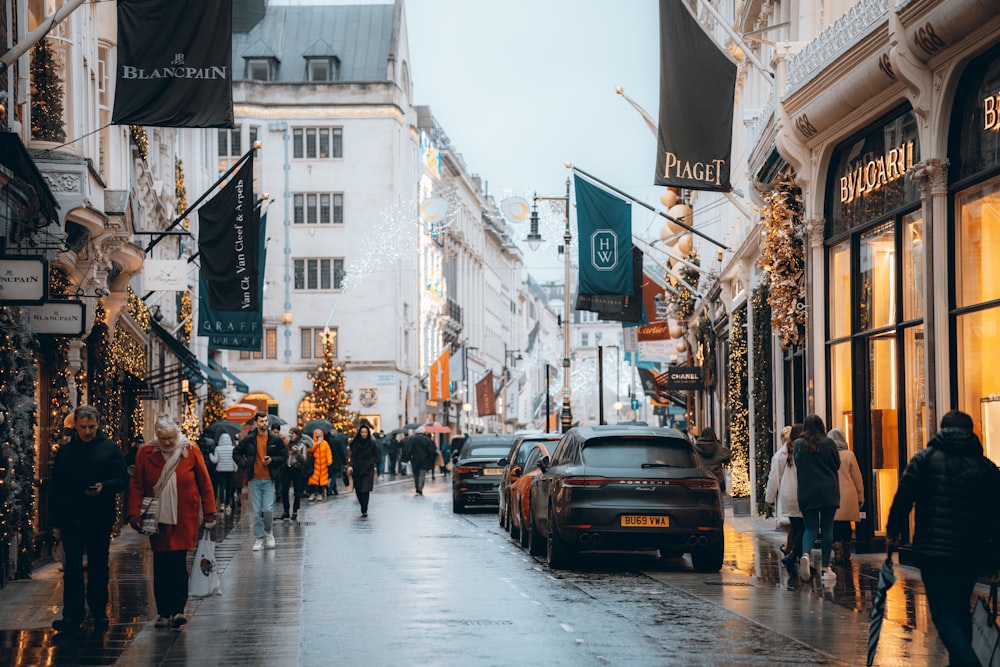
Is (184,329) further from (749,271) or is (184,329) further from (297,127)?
(297,127)

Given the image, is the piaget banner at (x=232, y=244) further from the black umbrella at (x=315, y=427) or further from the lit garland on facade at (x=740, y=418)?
the black umbrella at (x=315, y=427)

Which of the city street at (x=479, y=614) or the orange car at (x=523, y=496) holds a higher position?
the orange car at (x=523, y=496)

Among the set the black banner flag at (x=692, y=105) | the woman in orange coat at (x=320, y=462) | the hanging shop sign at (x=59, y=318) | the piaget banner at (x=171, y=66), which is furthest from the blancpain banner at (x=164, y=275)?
the piaget banner at (x=171, y=66)

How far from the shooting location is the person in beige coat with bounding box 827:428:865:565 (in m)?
18.0

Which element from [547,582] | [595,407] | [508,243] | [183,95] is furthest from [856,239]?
[595,407]

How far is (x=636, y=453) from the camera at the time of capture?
18.3m

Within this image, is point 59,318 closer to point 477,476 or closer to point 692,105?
point 692,105

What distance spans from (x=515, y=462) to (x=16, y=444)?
1022 centimetres

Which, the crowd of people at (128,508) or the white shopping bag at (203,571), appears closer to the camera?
the crowd of people at (128,508)

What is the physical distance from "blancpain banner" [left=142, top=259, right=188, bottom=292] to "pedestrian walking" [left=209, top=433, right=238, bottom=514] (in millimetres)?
3362

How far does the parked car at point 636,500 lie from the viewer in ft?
58.3

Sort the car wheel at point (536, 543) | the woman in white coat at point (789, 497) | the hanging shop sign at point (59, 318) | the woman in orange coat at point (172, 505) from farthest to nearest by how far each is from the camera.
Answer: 1. the car wheel at point (536, 543)
2. the hanging shop sign at point (59, 318)
3. the woman in white coat at point (789, 497)
4. the woman in orange coat at point (172, 505)

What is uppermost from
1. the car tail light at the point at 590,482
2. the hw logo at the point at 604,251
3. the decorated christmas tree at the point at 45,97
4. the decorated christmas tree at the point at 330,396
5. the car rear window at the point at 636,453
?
the decorated christmas tree at the point at 45,97

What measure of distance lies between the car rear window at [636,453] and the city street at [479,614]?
4.00ft
